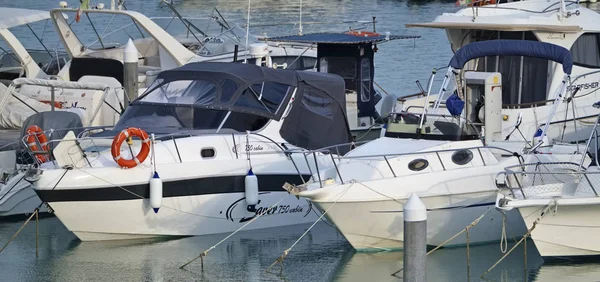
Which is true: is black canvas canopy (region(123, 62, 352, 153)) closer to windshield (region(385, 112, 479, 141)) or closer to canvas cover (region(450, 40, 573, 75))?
windshield (region(385, 112, 479, 141))

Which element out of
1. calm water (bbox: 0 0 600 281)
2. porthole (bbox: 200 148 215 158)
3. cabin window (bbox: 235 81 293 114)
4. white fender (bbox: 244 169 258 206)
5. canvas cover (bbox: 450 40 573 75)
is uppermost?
canvas cover (bbox: 450 40 573 75)

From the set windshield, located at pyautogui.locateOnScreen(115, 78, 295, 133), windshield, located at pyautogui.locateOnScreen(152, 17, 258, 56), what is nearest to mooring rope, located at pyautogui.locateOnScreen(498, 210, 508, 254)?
windshield, located at pyautogui.locateOnScreen(115, 78, 295, 133)

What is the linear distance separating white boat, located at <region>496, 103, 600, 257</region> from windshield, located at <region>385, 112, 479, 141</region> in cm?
81

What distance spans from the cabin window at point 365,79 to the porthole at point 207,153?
563 cm

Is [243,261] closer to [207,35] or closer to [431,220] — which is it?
[431,220]

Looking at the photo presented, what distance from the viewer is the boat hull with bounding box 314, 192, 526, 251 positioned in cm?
1332

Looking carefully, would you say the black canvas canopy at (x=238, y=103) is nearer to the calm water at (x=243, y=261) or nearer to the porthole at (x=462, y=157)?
the calm water at (x=243, y=261)

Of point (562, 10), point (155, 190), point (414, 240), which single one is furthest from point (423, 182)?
point (562, 10)

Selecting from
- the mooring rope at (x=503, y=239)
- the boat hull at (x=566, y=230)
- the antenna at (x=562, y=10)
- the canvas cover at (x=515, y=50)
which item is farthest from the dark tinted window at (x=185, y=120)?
the antenna at (x=562, y=10)

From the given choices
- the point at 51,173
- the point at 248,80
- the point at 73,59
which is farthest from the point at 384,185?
the point at 73,59

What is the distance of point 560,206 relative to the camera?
1262cm

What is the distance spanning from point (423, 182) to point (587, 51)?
19.3ft

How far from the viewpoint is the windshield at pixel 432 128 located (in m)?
14.0

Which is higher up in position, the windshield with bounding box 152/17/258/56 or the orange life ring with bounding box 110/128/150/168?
the windshield with bounding box 152/17/258/56
